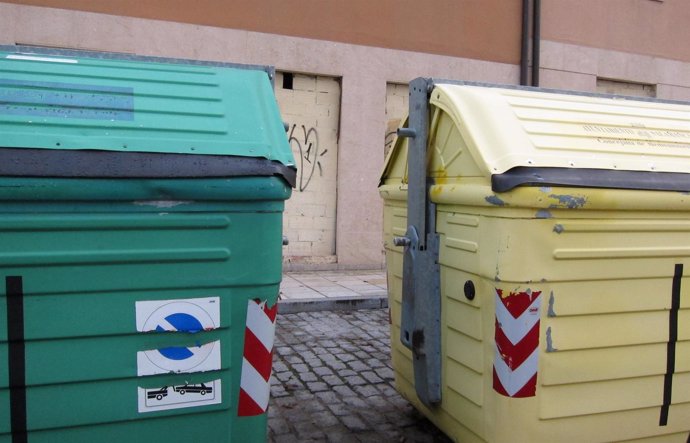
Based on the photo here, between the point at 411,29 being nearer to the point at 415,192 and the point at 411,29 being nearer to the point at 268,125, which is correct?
the point at 415,192

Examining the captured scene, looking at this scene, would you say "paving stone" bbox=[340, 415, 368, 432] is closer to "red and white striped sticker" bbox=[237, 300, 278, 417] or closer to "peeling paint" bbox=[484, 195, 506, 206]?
"red and white striped sticker" bbox=[237, 300, 278, 417]

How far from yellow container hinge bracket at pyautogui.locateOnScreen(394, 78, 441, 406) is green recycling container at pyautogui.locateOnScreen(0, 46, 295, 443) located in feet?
2.94

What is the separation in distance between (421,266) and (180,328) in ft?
4.12

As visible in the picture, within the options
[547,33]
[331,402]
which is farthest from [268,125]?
[547,33]

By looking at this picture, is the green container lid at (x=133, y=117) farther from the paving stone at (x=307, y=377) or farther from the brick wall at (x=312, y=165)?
the brick wall at (x=312, y=165)

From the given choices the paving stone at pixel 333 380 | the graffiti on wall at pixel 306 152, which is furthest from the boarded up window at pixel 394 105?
the paving stone at pixel 333 380

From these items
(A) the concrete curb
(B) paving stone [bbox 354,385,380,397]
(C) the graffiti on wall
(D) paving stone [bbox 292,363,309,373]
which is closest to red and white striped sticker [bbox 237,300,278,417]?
(B) paving stone [bbox 354,385,380,397]

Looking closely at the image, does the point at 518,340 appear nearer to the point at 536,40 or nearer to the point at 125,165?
the point at 125,165

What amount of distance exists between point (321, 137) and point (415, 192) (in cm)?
585

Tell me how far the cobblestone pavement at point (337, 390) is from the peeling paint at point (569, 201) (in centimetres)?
168

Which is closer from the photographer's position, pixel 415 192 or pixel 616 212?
pixel 616 212

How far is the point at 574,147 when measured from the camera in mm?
2527

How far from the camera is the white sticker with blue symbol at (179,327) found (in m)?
2.12

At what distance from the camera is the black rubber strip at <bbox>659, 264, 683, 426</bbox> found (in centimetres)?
257
